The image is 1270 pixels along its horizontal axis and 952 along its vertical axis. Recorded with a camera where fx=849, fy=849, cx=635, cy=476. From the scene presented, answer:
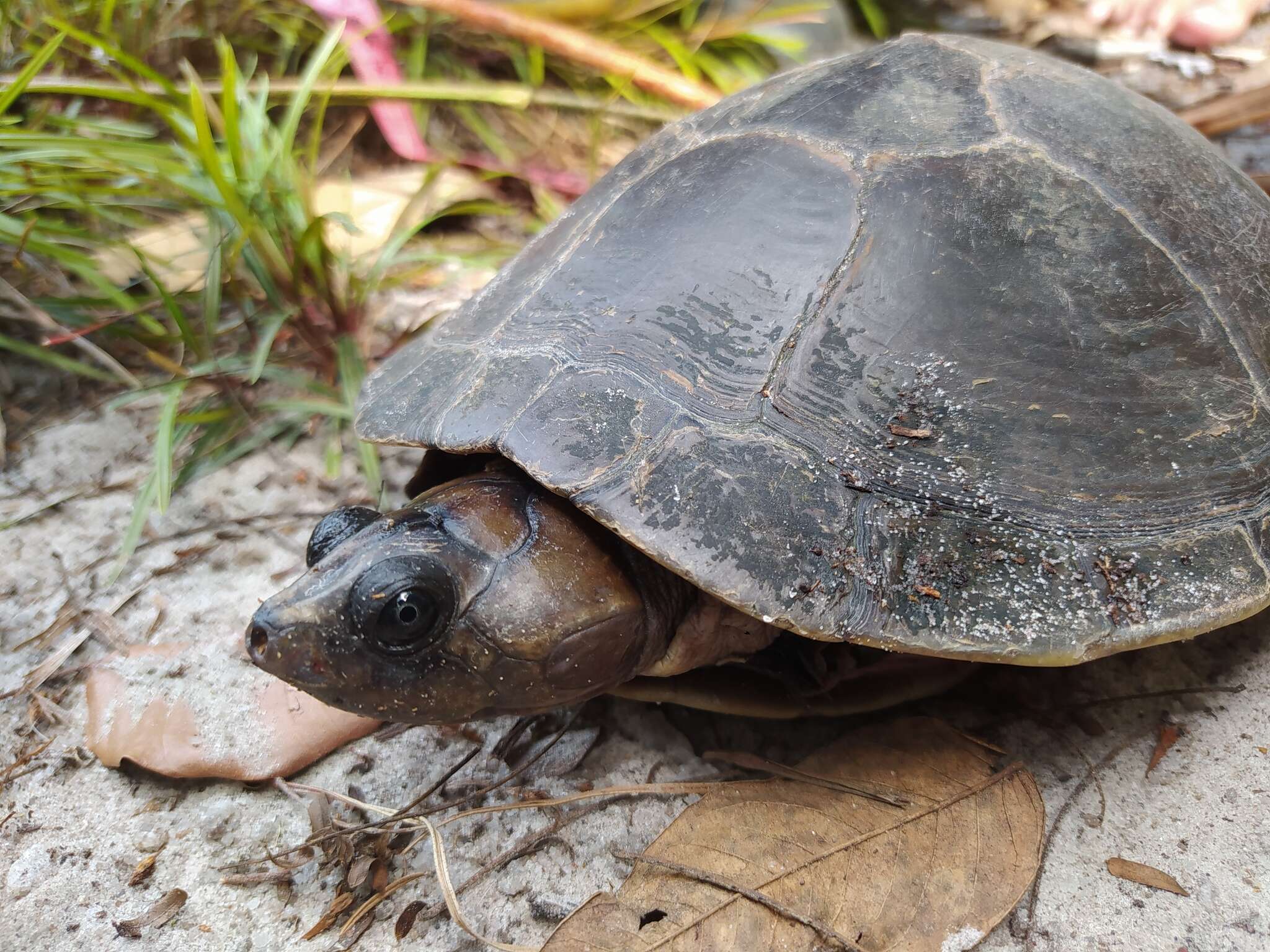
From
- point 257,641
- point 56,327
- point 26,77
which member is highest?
point 26,77

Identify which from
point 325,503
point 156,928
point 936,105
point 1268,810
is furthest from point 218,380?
point 1268,810

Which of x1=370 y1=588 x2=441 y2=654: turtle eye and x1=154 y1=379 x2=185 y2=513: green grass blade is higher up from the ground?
x1=370 y1=588 x2=441 y2=654: turtle eye

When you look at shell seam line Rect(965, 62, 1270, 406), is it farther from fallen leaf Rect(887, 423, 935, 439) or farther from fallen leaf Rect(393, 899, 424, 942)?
fallen leaf Rect(393, 899, 424, 942)

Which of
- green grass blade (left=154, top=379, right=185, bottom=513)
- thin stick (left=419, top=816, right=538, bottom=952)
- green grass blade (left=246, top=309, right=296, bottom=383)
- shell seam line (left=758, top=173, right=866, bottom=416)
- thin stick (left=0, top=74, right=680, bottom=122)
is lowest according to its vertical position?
thin stick (left=419, top=816, right=538, bottom=952)

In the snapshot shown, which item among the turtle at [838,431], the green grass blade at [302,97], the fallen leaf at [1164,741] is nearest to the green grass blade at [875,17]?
the green grass blade at [302,97]

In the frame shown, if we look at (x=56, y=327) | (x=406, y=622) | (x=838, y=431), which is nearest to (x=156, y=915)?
(x=406, y=622)

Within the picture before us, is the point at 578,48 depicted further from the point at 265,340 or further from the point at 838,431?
the point at 838,431

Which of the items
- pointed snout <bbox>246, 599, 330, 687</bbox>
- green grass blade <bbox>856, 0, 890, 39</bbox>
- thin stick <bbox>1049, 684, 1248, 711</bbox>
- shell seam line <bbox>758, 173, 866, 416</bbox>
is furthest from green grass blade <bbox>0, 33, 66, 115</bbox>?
green grass blade <bbox>856, 0, 890, 39</bbox>

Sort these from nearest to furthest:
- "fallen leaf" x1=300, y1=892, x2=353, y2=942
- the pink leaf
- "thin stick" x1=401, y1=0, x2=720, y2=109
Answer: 1. "fallen leaf" x1=300, y1=892, x2=353, y2=942
2. the pink leaf
3. "thin stick" x1=401, y1=0, x2=720, y2=109
